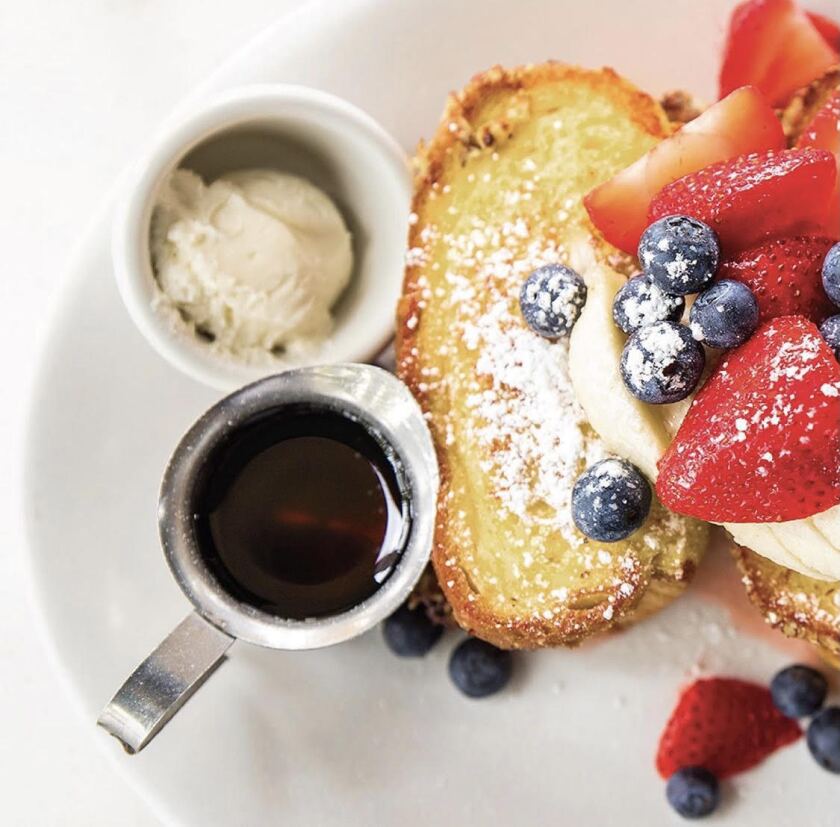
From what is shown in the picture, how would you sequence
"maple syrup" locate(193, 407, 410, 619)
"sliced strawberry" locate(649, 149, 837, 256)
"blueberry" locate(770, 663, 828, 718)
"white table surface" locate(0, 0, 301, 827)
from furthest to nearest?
1. "white table surface" locate(0, 0, 301, 827)
2. "blueberry" locate(770, 663, 828, 718)
3. "maple syrup" locate(193, 407, 410, 619)
4. "sliced strawberry" locate(649, 149, 837, 256)

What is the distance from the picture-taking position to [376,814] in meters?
1.64

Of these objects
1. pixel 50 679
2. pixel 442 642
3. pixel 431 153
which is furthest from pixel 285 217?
pixel 50 679

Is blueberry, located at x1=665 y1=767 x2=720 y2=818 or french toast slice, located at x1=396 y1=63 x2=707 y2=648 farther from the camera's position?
blueberry, located at x1=665 y1=767 x2=720 y2=818

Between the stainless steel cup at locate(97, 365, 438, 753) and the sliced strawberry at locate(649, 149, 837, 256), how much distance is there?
47 centimetres

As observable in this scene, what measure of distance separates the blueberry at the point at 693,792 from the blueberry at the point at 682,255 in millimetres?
810

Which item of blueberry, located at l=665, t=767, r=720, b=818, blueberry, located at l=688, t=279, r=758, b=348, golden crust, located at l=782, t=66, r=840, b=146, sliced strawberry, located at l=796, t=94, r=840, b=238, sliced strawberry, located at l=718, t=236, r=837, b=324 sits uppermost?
blueberry, located at l=688, t=279, r=758, b=348

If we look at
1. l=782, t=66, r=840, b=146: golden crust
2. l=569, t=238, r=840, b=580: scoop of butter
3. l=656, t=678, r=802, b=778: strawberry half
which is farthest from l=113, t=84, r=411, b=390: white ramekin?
l=656, t=678, r=802, b=778: strawberry half

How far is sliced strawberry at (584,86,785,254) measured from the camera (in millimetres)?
1378

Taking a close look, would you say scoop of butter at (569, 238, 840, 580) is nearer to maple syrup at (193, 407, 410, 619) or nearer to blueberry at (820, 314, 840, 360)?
blueberry at (820, 314, 840, 360)

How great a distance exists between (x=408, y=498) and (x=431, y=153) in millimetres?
504

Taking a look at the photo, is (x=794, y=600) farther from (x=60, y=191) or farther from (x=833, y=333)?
(x=60, y=191)

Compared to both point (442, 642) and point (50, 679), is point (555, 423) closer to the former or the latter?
point (442, 642)

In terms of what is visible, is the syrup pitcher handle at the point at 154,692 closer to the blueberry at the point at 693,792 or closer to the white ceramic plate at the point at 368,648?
the white ceramic plate at the point at 368,648

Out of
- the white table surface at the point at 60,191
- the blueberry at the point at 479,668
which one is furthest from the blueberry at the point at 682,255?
the white table surface at the point at 60,191
